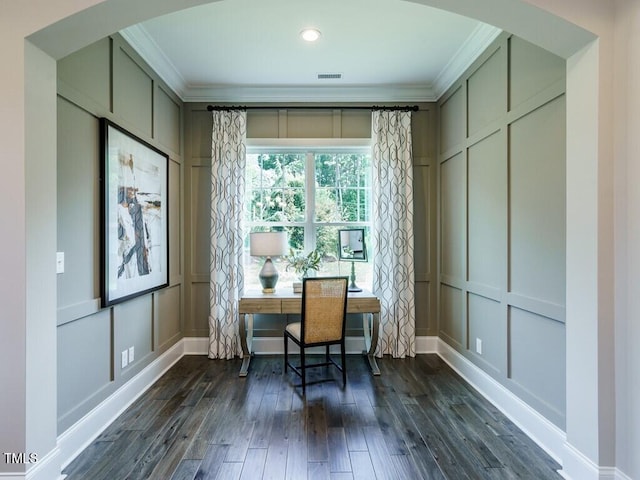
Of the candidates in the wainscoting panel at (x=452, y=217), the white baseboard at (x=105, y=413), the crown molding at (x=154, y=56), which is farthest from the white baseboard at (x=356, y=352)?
the crown molding at (x=154, y=56)

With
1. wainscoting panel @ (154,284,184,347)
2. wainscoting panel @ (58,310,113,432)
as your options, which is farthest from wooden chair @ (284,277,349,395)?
wainscoting panel @ (58,310,113,432)

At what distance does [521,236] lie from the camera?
2285mm

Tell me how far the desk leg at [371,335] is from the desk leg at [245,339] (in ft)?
3.71

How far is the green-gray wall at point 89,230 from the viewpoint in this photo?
193 centimetres

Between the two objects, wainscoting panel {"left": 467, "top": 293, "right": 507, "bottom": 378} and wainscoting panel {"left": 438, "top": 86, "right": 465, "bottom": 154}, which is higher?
wainscoting panel {"left": 438, "top": 86, "right": 465, "bottom": 154}

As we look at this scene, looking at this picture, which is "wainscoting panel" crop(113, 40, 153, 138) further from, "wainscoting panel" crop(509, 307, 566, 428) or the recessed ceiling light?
"wainscoting panel" crop(509, 307, 566, 428)

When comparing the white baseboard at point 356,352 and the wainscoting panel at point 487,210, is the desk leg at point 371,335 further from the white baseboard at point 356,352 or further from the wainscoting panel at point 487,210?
the wainscoting panel at point 487,210

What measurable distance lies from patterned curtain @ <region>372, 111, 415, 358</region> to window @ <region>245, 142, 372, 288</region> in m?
0.26

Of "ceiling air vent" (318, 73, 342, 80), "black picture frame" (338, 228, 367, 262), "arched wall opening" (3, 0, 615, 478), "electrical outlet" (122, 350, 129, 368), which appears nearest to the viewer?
"arched wall opening" (3, 0, 615, 478)

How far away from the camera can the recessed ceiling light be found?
2.62 metres

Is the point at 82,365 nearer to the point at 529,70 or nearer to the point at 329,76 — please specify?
the point at 329,76

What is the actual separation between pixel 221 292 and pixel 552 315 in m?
2.83

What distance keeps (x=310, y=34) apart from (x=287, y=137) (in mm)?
1211

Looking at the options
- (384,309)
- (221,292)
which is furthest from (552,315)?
(221,292)
